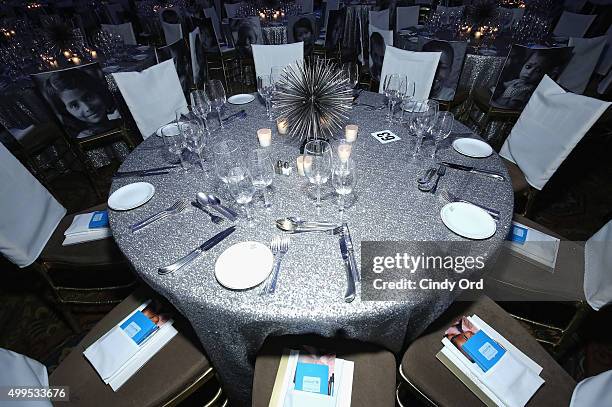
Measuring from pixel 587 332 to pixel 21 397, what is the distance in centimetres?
259

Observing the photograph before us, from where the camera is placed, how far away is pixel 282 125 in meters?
1.64

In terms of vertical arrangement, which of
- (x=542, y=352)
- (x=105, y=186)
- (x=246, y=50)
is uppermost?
(x=246, y=50)

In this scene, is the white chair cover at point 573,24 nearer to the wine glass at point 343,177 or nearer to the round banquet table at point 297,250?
the round banquet table at point 297,250

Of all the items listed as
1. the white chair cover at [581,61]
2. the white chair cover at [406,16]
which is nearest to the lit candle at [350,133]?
the white chair cover at [581,61]

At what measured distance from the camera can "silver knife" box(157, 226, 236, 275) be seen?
3.18 ft

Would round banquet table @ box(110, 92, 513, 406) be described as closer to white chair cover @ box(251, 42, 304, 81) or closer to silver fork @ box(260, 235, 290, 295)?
silver fork @ box(260, 235, 290, 295)

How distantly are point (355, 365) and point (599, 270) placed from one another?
110 cm

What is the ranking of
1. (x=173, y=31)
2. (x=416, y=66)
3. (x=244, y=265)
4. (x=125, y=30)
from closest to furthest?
(x=244, y=265)
(x=416, y=66)
(x=173, y=31)
(x=125, y=30)

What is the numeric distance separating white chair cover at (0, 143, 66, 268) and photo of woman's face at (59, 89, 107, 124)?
104cm

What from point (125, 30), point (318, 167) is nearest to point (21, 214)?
point (318, 167)

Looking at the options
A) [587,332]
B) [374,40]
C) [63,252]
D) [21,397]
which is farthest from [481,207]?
[374,40]

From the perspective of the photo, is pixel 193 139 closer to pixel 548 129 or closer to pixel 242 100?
pixel 242 100

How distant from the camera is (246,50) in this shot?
4.11m

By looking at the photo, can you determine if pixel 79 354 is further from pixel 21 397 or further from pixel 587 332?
pixel 587 332
